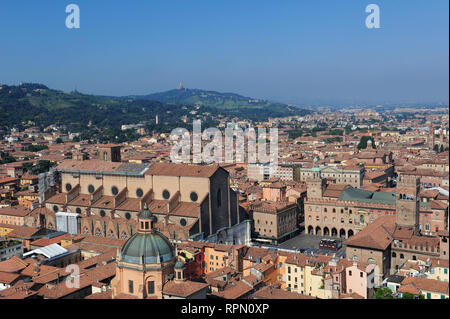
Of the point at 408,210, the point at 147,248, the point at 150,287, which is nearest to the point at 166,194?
the point at 147,248

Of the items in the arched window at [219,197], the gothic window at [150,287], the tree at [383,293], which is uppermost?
the arched window at [219,197]

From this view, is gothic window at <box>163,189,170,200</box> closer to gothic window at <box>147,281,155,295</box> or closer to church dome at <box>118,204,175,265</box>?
church dome at <box>118,204,175,265</box>

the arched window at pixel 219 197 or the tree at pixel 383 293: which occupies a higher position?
the arched window at pixel 219 197

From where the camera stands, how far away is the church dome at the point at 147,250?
2208cm

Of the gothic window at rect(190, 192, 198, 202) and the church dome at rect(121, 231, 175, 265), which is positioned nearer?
the church dome at rect(121, 231, 175, 265)

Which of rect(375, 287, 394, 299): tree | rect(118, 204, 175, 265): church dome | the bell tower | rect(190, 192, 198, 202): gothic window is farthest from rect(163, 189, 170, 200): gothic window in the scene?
rect(375, 287, 394, 299): tree

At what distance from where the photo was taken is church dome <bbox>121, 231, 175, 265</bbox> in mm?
22078

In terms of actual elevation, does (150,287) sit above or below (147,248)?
below

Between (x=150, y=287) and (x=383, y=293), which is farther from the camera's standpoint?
(x=383, y=293)

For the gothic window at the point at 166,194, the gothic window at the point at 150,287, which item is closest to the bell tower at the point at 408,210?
the gothic window at the point at 166,194

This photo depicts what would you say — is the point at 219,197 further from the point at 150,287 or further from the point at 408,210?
the point at 150,287

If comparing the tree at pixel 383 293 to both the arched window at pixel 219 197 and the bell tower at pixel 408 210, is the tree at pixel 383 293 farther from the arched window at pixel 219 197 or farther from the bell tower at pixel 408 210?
the arched window at pixel 219 197

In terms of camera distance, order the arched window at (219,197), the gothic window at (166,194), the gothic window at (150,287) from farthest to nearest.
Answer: the gothic window at (166,194) < the arched window at (219,197) < the gothic window at (150,287)

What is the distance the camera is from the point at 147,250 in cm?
2233
